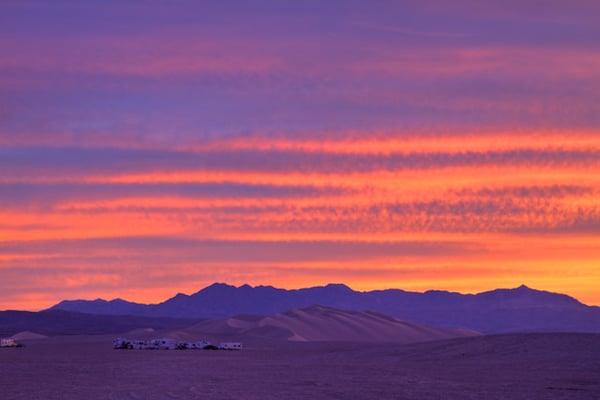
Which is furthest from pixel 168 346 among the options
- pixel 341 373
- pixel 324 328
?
pixel 324 328

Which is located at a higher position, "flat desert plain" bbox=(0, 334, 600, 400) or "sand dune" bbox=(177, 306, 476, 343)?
"sand dune" bbox=(177, 306, 476, 343)

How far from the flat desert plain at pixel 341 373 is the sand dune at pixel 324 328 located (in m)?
37.2

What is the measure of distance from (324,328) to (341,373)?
6442cm

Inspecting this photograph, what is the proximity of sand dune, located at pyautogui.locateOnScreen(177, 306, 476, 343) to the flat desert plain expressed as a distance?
3717 cm

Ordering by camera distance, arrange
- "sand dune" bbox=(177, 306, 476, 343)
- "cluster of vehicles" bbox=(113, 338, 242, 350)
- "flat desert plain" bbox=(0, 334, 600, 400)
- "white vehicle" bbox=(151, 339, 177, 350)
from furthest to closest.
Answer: "sand dune" bbox=(177, 306, 476, 343), "cluster of vehicles" bbox=(113, 338, 242, 350), "white vehicle" bbox=(151, 339, 177, 350), "flat desert plain" bbox=(0, 334, 600, 400)

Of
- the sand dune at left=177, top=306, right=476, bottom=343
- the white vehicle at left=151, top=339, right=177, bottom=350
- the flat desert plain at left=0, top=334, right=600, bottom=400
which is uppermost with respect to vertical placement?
the sand dune at left=177, top=306, right=476, bottom=343

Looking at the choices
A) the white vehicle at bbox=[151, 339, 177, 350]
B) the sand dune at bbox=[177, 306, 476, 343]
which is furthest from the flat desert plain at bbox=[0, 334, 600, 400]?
the sand dune at bbox=[177, 306, 476, 343]

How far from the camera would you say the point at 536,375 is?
118 feet

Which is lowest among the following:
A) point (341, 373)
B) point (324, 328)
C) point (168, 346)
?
point (341, 373)

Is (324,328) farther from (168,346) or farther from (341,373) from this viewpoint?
(341,373)

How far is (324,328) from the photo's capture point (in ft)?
337

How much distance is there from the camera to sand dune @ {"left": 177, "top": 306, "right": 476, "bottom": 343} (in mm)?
94356

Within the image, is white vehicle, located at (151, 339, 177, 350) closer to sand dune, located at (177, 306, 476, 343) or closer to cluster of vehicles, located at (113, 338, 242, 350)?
cluster of vehicles, located at (113, 338, 242, 350)

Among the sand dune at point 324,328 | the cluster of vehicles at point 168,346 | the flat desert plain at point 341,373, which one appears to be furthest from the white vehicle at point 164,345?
the sand dune at point 324,328
